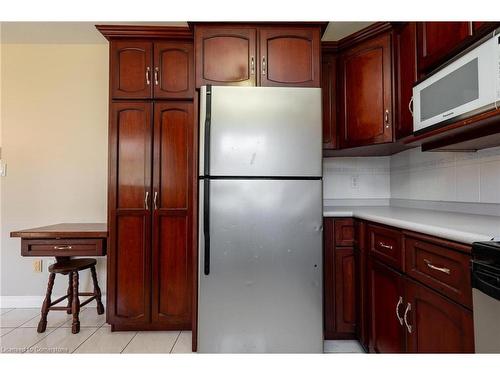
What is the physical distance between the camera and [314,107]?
174cm

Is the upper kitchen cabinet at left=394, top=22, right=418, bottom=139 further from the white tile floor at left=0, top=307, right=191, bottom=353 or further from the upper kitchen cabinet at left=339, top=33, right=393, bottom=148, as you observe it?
the white tile floor at left=0, top=307, right=191, bottom=353

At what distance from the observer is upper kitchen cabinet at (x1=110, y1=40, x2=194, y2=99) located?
210 centimetres

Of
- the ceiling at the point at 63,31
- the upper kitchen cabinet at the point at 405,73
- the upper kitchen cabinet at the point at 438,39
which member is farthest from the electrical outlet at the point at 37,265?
the upper kitchen cabinet at the point at 438,39

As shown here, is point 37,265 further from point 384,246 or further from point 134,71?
point 384,246

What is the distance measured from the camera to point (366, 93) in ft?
6.84

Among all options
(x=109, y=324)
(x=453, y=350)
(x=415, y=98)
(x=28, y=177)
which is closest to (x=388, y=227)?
(x=453, y=350)

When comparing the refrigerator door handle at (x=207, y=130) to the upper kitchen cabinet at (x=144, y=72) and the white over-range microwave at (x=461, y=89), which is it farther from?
the white over-range microwave at (x=461, y=89)

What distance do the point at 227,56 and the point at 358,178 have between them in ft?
5.01

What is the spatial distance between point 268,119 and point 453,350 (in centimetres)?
137

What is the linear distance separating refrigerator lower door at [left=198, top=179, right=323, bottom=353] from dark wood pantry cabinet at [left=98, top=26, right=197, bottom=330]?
46 centimetres

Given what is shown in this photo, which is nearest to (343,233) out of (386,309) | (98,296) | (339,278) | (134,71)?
(339,278)

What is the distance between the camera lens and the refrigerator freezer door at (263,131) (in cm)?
170

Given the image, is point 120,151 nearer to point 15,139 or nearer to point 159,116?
point 159,116
